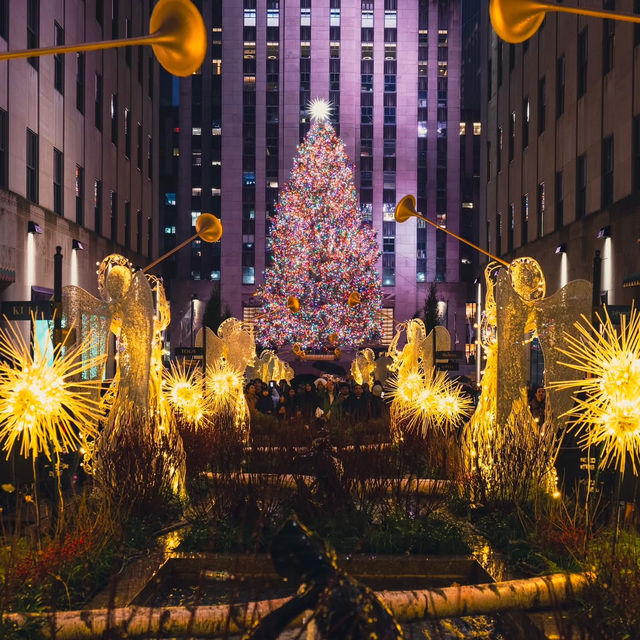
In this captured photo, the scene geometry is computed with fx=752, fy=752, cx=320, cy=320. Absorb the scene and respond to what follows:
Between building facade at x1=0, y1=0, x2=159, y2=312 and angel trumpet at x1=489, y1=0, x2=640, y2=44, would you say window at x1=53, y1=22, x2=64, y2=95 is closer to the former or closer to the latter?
building facade at x1=0, y1=0, x2=159, y2=312

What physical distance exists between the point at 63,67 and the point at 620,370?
25.0 m

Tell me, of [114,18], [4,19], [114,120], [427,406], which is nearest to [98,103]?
[114,120]

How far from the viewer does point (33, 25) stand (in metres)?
23.1

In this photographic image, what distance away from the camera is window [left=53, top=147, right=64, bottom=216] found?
26156 mm

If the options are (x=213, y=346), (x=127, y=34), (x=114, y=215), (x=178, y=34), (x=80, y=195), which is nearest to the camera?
(x=178, y=34)

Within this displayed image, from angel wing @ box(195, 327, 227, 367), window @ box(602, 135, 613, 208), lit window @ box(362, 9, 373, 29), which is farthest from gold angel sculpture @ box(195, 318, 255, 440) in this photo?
lit window @ box(362, 9, 373, 29)

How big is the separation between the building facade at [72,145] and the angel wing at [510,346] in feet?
49.9

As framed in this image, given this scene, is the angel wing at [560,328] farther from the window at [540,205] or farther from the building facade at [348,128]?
the building facade at [348,128]

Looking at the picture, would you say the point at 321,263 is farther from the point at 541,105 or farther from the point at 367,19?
the point at 367,19

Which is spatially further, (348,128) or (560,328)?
(348,128)

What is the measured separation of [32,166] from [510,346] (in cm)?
1915

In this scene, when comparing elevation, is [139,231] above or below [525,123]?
below

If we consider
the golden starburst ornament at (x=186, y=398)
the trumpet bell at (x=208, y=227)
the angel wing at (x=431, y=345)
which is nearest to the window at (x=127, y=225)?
the trumpet bell at (x=208, y=227)

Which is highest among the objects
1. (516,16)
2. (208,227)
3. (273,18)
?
(273,18)
